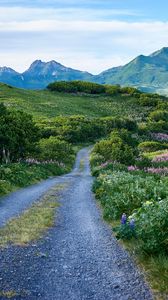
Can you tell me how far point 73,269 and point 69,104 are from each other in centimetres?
13792

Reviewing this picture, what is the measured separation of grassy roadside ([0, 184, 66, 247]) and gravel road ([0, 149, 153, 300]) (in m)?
0.40

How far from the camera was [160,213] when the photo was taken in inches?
396

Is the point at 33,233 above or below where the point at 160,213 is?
below

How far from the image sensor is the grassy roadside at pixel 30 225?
515 inches

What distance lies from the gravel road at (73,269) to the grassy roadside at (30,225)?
398 millimetres

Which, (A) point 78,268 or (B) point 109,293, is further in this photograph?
(A) point 78,268

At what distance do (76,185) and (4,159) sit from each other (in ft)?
35.4

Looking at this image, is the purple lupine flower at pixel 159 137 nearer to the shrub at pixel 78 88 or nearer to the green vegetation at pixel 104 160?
the green vegetation at pixel 104 160

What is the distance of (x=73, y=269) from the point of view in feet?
33.8

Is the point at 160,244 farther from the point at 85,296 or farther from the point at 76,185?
the point at 76,185

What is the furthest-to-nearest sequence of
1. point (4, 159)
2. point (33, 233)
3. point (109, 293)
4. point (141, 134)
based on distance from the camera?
point (141, 134)
point (4, 159)
point (33, 233)
point (109, 293)

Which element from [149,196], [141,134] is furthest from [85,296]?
Result: [141,134]

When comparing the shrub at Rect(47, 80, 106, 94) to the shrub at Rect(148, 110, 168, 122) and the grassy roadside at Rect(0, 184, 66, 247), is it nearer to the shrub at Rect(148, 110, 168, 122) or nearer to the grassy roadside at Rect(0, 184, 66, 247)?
the shrub at Rect(148, 110, 168, 122)

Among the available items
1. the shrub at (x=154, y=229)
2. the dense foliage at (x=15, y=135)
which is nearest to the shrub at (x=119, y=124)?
the dense foliage at (x=15, y=135)
